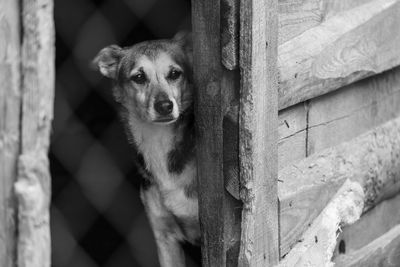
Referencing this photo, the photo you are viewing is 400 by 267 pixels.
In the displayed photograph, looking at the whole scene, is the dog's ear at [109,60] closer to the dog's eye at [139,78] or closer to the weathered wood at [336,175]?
the dog's eye at [139,78]

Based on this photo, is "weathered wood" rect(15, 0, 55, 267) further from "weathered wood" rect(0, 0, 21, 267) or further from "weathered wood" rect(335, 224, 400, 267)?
"weathered wood" rect(335, 224, 400, 267)

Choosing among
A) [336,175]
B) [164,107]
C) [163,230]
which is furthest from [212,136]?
[163,230]

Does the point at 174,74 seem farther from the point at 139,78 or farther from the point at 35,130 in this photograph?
the point at 35,130

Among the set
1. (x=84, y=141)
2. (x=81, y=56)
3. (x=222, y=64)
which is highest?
(x=222, y=64)

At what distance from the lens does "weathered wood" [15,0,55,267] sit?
5.89ft

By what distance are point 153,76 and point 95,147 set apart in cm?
207

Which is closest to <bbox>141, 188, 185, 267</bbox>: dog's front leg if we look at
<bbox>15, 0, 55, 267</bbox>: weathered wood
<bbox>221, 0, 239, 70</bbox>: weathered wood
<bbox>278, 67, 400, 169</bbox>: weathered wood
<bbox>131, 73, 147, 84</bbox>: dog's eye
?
<bbox>131, 73, 147, 84</bbox>: dog's eye

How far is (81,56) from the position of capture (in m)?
5.20

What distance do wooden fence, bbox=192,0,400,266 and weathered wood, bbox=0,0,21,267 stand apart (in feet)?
2.81

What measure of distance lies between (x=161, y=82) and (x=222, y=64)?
82cm

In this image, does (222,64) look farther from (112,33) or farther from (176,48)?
(112,33)

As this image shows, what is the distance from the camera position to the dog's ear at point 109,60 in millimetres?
3548

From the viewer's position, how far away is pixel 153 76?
3303mm

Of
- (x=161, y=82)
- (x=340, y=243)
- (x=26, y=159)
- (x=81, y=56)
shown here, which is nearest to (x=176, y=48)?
(x=161, y=82)
